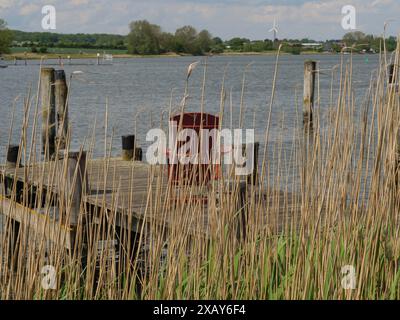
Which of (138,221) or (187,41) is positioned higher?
(187,41)

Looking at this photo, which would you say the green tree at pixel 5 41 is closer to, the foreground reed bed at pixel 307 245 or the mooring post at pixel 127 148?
the mooring post at pixel 127 148

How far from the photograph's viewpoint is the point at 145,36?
74000mm

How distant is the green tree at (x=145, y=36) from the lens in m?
71.2

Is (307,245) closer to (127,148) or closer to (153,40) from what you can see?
(127,148)

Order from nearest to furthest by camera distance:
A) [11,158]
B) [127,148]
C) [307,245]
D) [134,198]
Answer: [307,245] → [134,198] → [11,158] → [127,148]

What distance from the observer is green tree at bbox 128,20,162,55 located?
234 feet

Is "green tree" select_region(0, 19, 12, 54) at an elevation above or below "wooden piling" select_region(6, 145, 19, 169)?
above

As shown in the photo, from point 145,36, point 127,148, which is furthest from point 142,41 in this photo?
point 127,148

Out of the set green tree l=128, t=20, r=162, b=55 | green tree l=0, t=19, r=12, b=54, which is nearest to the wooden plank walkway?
green tree l=0, t=19, r=12, b=54

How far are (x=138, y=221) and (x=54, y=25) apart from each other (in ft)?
5.63

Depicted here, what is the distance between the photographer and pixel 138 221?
230 inches

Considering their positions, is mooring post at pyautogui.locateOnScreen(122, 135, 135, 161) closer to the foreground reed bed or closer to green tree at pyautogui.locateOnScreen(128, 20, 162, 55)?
the foreground reed bed

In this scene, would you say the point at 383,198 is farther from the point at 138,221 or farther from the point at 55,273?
the point at 138,221
